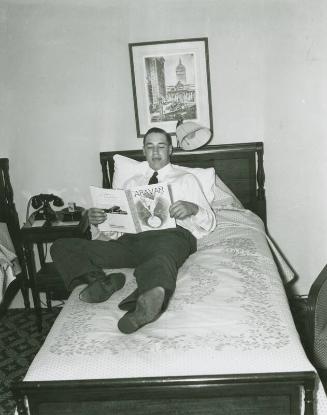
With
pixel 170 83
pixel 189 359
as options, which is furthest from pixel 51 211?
pixel 189 359

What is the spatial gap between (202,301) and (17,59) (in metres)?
2.20

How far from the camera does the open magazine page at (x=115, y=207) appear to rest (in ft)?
8.43

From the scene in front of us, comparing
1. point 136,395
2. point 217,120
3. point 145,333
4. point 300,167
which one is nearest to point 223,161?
point 217,120

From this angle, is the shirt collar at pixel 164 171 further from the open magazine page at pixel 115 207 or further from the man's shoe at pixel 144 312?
the man's shoe at pixel 144 312

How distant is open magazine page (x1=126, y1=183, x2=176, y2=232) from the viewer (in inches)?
98.2

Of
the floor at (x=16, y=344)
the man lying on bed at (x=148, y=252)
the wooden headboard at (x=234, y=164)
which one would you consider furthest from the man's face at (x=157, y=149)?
the floor at (x=16, y=344)

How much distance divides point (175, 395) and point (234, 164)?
6.73 ft

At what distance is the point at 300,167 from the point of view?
10.8 ft

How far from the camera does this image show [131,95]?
3.28 metres

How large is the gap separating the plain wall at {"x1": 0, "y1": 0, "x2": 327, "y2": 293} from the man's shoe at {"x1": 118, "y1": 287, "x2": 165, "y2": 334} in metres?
1.69

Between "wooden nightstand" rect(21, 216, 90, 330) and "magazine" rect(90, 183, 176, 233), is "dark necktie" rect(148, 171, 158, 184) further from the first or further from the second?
"wooden nightstand" rect(21, 216, 90, 330)

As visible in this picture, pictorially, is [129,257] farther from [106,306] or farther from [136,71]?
[136,71]

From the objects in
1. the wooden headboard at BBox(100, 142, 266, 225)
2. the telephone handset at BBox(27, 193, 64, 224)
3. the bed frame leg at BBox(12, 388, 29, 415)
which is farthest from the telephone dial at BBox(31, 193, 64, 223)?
the bed frame leg at BBox(12, 388, 29, 415)

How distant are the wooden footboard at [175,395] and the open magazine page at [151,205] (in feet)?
3.85
